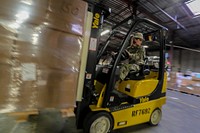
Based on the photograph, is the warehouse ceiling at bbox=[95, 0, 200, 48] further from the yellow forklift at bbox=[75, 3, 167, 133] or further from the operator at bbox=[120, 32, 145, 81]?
the yellow forklift at bbox=[75, 3, 167, 133]

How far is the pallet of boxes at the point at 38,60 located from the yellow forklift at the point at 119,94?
686 mm

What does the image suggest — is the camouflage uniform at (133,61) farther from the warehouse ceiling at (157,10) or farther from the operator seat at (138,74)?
the warehouse ceiling at (157,10)

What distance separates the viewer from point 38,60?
157 cm

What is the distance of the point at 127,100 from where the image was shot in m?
3.01

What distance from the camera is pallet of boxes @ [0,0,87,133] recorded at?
4.59 feet

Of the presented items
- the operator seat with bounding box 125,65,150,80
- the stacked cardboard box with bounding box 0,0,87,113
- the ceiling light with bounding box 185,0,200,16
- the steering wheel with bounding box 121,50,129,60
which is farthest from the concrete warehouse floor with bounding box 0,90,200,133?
the ceiling light with bounding box 185,0,200,16

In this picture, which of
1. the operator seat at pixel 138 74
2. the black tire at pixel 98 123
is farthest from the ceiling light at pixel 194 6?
the black tire at pixel 98 123

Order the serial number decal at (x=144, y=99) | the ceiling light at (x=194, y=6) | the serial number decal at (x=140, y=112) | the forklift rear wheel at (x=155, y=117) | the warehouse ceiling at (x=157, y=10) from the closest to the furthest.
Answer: the serial number decal at (x=140, y=112)
the serial number decal at (x=144, y=99)
the forklift rear wheel at (x=155, y=117)
the ceiling light at (x=194, y=6)
the warehouse ceiling at (x=157, y=10)

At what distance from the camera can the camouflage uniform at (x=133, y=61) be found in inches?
121

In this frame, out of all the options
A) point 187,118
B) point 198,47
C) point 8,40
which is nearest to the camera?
point 8,40

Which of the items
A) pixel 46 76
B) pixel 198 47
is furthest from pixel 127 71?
pixel 198 47

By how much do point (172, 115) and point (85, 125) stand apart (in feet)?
9.71

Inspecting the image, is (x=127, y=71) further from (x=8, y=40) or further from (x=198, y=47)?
(x=198, y=47)

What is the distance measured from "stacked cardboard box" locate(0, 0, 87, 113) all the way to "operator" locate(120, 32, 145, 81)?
1.41 metres
